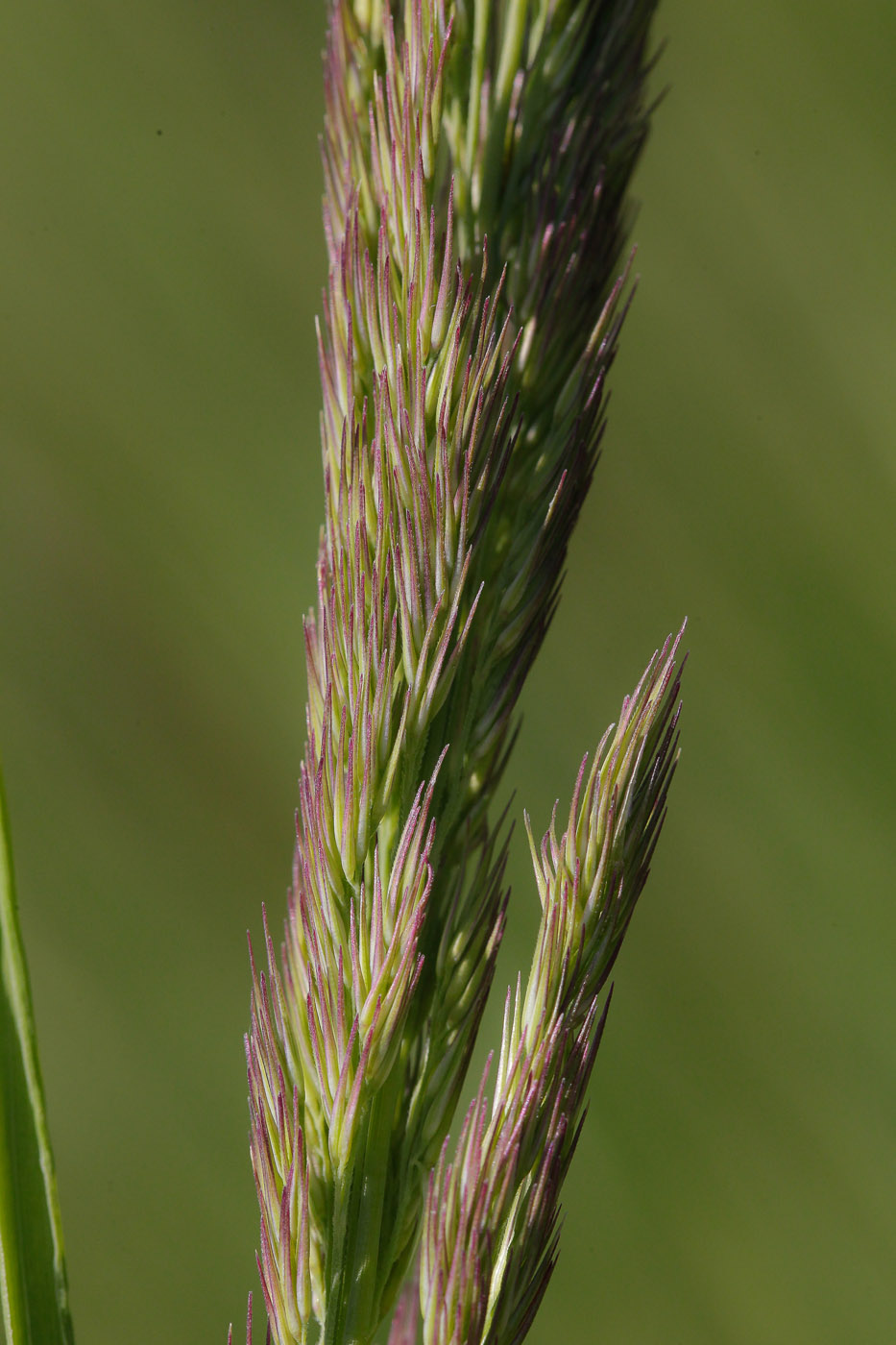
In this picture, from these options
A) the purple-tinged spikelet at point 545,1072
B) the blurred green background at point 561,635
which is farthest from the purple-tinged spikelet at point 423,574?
the blurred green background at point 561,635

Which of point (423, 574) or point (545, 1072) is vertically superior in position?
point (423, 574)

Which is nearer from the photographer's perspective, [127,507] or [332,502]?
[332,502]

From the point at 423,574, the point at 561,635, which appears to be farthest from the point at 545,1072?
the point at 561,635

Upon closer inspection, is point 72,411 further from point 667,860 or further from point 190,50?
point 667,860

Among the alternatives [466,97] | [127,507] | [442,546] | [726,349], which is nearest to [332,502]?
[442,546]

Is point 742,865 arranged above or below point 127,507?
below

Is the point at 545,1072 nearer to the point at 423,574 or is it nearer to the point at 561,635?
the point at 423,574
